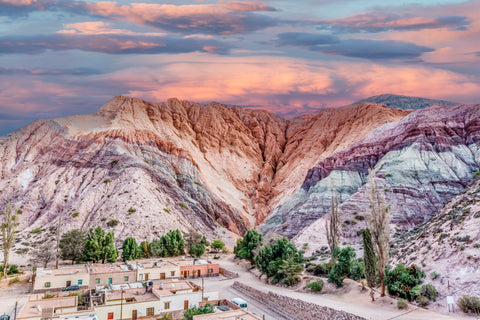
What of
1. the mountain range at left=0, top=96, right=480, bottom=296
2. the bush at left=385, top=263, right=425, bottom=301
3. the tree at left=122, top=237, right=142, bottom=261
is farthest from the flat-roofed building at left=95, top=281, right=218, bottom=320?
the mountain range at left=0, top=96, right=480, bottom=296

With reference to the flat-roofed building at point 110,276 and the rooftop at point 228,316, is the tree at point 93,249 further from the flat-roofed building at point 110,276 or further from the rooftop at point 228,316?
the rooftop at point 228,316

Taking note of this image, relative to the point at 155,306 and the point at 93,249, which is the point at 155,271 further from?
the point at 155,306

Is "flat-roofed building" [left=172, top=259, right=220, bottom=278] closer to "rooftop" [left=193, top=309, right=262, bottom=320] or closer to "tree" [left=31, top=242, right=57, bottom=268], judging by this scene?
"tree" [left=31, top=242, right=57, bottom=268]

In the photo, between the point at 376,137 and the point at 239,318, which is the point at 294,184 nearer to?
the point at 376,137

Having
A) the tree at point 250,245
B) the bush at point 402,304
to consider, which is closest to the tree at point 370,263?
the bush at point 402,304

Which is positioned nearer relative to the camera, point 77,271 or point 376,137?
point 77,271

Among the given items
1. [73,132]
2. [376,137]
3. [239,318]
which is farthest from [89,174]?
[239,318]

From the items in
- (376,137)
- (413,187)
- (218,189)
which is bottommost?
(218,189)
